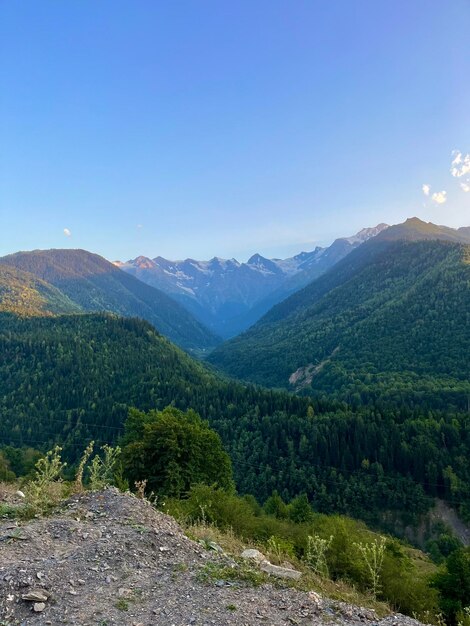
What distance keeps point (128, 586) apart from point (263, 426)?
113m

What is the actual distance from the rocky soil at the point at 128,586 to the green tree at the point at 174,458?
23.0 meters

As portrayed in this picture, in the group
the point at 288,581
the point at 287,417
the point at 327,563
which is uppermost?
the point at 288,581

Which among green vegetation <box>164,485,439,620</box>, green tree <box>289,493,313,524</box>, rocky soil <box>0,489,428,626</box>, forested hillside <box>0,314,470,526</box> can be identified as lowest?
forested hillside <box>0,314,470,526</box>

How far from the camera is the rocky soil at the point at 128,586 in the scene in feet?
25.8

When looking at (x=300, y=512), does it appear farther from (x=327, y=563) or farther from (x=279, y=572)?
(x=279, y=572)

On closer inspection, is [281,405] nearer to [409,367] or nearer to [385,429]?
[385,429]

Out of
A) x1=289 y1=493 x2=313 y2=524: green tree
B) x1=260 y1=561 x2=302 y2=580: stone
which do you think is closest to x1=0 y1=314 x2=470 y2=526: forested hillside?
x1=289 y1=493 x2=313 y2=524: green tree

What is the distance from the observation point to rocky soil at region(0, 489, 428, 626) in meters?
A: 7.88

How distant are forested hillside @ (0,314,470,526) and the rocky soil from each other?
292ft

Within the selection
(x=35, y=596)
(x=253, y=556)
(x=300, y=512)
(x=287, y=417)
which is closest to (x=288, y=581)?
(x=253, y=556)

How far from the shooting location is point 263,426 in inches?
4631

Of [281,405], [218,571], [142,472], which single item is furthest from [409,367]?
[218,571]

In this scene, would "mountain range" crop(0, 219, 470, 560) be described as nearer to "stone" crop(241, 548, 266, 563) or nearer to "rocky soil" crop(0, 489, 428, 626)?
"stone" crop(241, 548, 266, 563)

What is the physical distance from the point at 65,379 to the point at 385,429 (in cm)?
13224
